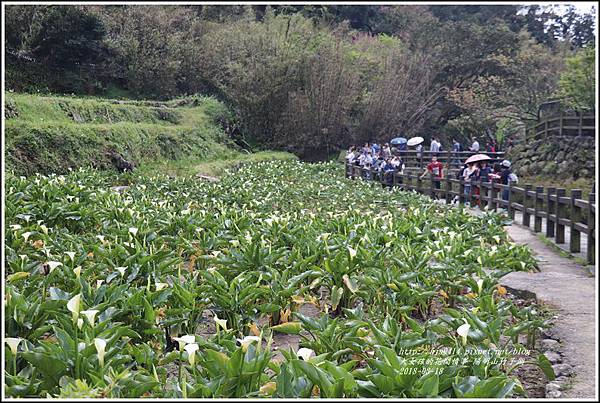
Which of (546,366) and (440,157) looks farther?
(440,157)

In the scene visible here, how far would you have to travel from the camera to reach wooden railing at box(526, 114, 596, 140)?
17.4 m

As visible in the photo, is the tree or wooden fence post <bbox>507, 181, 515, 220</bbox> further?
the tree

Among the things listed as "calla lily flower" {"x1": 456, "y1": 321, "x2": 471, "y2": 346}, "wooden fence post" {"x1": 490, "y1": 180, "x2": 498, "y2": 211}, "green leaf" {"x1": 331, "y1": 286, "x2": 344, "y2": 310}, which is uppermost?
"calla lily flower" {"x1": 456, "y1": 321, "x2": 471, "y2": 346}

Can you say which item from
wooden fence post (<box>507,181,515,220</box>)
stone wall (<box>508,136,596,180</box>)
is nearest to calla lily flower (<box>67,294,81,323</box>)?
wooden fence post (<box>507,181,515,220</box>)

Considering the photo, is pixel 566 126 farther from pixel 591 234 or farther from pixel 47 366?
pixel 47 366

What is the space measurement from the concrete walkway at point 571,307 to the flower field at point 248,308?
0.55 feet

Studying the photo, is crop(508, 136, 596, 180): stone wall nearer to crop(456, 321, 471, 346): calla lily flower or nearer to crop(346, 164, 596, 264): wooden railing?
crop(346, 164, 596, 264): wooden railing

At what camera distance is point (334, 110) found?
2264 centimetres

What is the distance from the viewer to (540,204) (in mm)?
7582

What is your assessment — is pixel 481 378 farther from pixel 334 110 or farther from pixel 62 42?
pixel 334 110

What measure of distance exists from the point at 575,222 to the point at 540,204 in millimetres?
1318

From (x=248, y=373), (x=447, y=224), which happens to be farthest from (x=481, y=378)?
(x=447, y=224)

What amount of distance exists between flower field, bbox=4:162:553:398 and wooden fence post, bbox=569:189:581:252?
0.75 m

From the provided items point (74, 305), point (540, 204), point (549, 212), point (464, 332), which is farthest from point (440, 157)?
point (74, 305)
